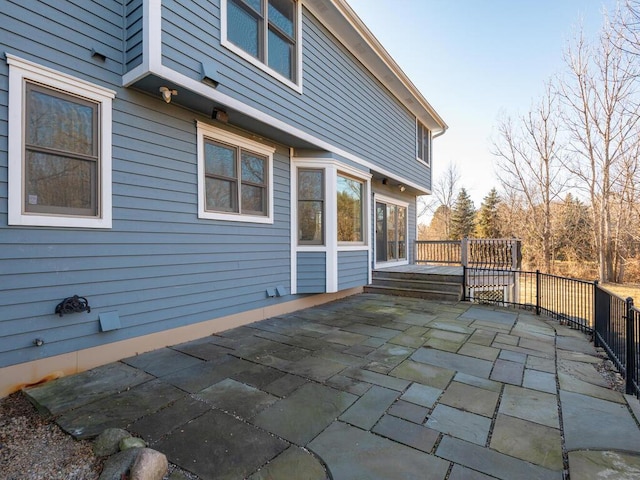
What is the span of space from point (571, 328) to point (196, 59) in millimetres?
6846

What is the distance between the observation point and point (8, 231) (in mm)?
2773

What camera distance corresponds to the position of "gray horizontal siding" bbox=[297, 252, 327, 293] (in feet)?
19.9

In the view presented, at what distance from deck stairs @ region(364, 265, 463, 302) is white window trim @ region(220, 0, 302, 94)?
494 centimetres

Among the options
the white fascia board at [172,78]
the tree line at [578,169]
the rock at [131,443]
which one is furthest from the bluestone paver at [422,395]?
the tree line at [578,169]

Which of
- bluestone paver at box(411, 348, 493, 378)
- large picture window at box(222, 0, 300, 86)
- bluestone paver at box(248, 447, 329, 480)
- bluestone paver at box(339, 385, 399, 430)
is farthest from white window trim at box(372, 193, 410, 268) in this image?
bluestone paver at box(248, 447, 329, 480)

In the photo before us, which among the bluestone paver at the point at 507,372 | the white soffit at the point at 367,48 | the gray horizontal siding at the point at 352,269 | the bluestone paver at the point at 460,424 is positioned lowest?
the bluestone paver at the point at 507,372

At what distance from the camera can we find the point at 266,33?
16.2ft

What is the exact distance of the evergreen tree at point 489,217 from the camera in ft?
82.3

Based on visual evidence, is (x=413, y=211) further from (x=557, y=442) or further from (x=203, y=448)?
(x=203, y=448)

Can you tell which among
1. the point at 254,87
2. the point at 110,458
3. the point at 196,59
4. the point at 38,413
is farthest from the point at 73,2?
the point at 110,458

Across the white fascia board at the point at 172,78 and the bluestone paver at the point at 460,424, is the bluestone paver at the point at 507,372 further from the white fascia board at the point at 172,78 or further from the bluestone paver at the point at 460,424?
the white fascia board at the point at 172,78

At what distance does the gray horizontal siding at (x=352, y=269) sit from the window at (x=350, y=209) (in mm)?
351

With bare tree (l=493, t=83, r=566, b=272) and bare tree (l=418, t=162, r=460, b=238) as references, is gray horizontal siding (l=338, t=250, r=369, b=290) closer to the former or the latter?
bare tree (l=493, t=83, r=566, b=272)

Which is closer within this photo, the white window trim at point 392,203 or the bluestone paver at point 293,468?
the bluestone paver at point 293,468
